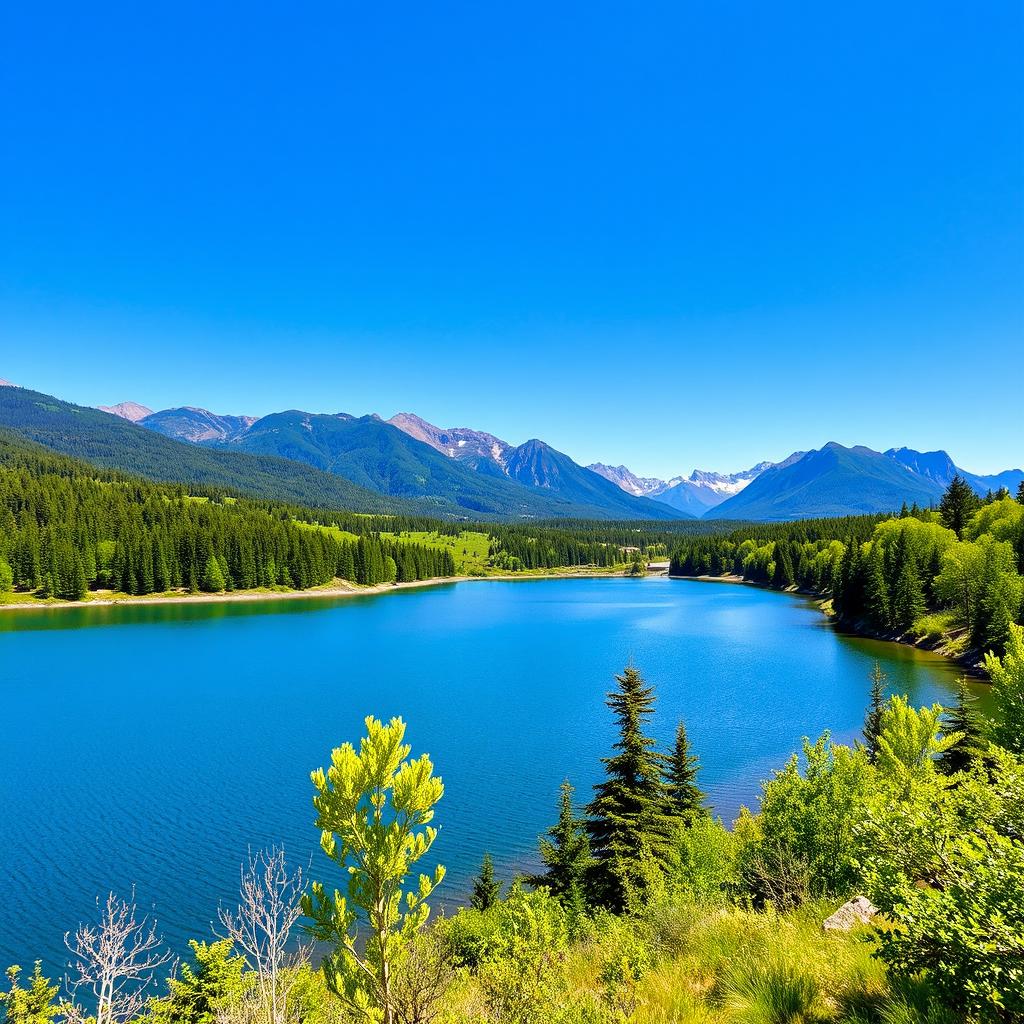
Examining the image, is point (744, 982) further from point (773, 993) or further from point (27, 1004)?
point (27, 1004)

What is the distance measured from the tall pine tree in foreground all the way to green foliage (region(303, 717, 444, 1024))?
14129mm

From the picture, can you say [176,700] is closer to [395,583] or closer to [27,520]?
[27,520]

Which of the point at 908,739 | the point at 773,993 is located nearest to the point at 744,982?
the point at 773,993

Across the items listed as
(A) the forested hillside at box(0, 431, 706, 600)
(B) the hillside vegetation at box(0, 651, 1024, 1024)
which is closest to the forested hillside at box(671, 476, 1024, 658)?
(B) the hillside vegetation at box(0, 651, 1024, 1024)

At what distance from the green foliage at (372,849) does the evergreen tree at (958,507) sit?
128 metres

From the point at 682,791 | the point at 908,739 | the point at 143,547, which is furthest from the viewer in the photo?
the point at 143,547

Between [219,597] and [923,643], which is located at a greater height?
[923,643]

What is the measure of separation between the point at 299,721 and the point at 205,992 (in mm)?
40088

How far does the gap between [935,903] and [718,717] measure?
50541mm

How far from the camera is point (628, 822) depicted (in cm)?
2333

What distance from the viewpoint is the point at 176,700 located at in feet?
193

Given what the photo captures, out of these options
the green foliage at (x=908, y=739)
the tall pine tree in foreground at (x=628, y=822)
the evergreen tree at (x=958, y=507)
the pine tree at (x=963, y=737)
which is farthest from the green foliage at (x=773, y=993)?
the evergreen tree at (x=958, y=507)

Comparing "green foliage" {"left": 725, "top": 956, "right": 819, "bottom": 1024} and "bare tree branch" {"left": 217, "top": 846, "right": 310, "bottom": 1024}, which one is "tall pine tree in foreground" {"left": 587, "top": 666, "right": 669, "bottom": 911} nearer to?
"bare tree branch" {"left": 217, "top": 846, "right": 310, "bottom": 1024}

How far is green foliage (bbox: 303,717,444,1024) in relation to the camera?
8.41 meters
